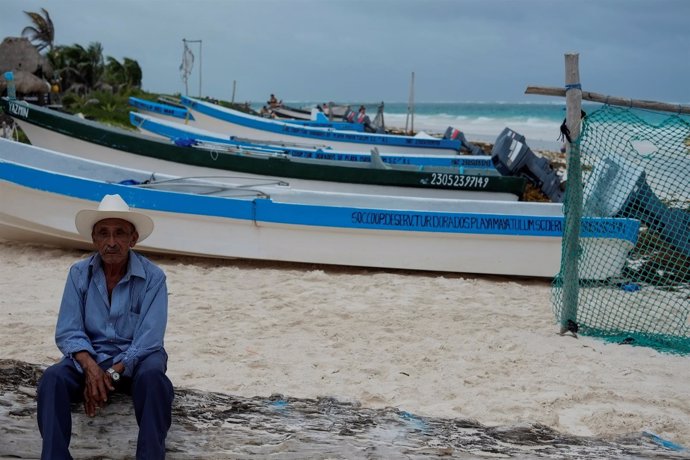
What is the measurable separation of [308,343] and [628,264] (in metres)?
3.54

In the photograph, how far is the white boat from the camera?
7.66 m

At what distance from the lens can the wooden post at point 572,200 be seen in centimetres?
552

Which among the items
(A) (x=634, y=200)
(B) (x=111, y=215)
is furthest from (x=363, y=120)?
(B) (x=111, y=215)

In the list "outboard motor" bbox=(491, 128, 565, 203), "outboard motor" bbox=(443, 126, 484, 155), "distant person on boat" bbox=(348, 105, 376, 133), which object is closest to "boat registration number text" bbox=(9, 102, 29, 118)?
"outboard motor" bbox=(491, 128, 565, 203)

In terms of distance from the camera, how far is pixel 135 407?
2.77 m

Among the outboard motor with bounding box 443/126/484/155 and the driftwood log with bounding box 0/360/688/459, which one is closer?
the driftwood log with bounding box 0/360/688/459

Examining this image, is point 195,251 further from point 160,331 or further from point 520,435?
point 520,435

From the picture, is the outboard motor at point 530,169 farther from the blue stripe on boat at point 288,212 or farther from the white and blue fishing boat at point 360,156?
the blue stripe on boat at point 288,212

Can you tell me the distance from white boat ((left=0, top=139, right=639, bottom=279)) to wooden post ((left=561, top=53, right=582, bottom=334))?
2.03 meters

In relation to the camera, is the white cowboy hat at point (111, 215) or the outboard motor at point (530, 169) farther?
the outboard motor at point (530, 169)

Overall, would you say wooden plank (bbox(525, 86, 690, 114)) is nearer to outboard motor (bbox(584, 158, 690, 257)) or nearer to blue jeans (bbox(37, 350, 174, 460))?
outboard motor (bbox(584, 158, 690, 257))

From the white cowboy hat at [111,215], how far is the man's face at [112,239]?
0.09 feet

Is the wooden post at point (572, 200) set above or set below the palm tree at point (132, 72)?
below

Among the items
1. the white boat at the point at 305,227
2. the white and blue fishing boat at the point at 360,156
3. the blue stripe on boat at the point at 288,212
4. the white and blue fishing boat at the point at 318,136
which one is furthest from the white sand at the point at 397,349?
the white and blue fishing boat at the point at 318,136
